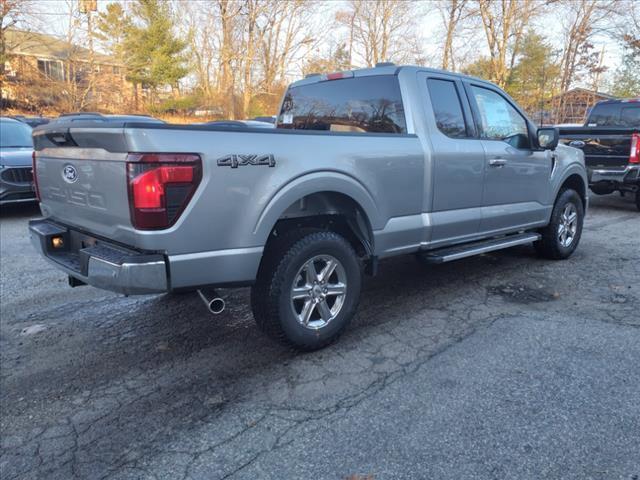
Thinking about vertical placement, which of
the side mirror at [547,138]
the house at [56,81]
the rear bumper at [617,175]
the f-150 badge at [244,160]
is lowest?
the rear bumper at [617,175]

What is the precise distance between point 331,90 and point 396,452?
317cm

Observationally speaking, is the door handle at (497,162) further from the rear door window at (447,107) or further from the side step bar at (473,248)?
the side step bar at (473,248)

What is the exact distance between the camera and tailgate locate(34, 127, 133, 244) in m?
2.76

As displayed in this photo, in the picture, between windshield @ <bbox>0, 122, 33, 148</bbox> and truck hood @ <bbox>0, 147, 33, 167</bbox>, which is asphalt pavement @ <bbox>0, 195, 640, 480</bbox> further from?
windshield @ <bbox>0, 122, 33, 148</bbox>

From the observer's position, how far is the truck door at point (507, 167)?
4.71 metres

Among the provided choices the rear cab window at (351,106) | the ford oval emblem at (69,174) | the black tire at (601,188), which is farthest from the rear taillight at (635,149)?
the ford oval emblem at (69,174)

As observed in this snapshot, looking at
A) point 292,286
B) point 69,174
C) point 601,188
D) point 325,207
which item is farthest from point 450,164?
point 601,188

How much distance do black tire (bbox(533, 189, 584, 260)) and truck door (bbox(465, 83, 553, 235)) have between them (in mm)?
331

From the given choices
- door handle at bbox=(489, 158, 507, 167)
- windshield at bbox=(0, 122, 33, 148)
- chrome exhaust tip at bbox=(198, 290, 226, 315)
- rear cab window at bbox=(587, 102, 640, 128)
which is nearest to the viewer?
chrome exhaust tip at bbox=(198, 290, 226, 315)

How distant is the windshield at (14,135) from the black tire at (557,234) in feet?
A: 29.2

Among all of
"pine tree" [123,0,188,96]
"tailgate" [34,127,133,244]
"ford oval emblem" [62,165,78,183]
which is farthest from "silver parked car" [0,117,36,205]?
"pine tree" [123,0,188,96]

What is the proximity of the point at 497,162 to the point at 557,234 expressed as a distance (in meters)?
1.67

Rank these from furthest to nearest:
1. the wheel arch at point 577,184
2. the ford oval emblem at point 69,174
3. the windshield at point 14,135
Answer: the windshield at point 14,135, the wheel arch at point 577,184, the ford oval emblem at point 69,174

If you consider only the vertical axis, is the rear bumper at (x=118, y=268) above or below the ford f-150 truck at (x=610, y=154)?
below
